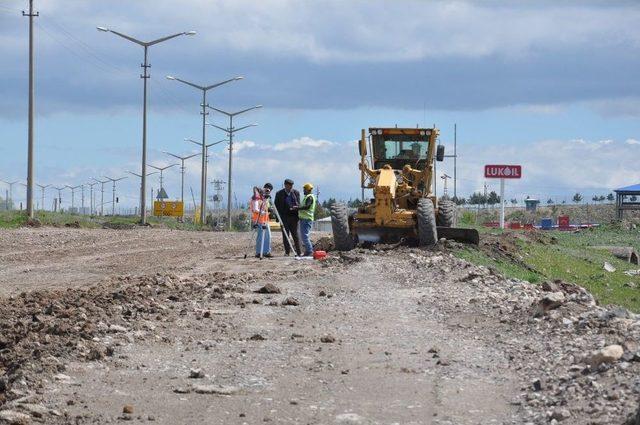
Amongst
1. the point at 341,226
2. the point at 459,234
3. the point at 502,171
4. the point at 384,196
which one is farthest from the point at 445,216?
the point at 502,171

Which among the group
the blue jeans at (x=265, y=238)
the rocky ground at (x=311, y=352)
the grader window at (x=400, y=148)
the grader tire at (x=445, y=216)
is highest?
the grader window at (x=400, y=148)

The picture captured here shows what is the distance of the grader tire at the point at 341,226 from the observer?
1180 inches

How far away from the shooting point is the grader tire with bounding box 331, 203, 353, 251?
98.3ft

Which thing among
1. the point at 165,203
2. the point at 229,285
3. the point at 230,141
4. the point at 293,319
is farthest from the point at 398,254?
the point at 165,203

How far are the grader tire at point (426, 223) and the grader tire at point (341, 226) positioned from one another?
1.92 metres

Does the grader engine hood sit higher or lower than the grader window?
lower

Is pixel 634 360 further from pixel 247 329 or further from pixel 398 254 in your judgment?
pixel 398 254

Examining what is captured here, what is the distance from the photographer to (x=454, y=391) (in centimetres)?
1082

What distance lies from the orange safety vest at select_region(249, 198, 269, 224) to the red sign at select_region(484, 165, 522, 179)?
39.0m

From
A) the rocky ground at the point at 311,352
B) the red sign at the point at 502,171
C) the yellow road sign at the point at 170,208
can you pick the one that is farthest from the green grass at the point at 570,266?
the yellow road sign at the point at 170,208

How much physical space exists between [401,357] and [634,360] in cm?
254

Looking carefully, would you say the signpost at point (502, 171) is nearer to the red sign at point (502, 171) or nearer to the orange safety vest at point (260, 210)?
Result: the red sign at point (502, 171)

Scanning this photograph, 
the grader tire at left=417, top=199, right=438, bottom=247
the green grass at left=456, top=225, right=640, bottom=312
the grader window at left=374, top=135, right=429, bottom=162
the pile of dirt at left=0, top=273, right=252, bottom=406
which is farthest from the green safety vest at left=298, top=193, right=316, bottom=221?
the pile of dirt at left=0, top=273, right=252, bottom=406

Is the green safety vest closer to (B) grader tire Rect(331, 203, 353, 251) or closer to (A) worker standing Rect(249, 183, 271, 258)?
(A) worker standing Rect(249, 183, 271, 258)
